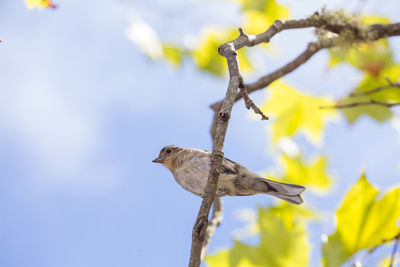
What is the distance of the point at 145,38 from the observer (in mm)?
3426

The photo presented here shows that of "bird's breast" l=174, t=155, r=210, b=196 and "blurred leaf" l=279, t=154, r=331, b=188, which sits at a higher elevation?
"blurred leaf" l=279, t=154, r=331, b=188

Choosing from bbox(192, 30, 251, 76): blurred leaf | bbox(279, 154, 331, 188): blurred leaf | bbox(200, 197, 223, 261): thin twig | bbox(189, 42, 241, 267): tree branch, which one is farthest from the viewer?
bbox(192, 30, 251, 76): blurred leaf

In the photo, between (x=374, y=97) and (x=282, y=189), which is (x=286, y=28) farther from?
(x=374, y=97)

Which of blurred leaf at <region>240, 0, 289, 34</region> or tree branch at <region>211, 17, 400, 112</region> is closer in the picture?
tree branch at <region>211, 17, 400, 112</region>

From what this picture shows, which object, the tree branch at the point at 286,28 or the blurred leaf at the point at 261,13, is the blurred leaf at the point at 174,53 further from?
the tree branch at the point at 286,28

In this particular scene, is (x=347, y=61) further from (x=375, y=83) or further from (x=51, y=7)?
(x=51, y=7)

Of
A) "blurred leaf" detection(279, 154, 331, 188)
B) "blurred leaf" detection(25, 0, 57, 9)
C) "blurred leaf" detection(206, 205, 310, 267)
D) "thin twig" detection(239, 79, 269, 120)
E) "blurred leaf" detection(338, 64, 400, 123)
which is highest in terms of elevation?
"blurred leaf" detection(338, 64, 400, 123)

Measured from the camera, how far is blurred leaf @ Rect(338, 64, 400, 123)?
3011 millimetres

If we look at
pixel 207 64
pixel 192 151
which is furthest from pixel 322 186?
pixel 207 64

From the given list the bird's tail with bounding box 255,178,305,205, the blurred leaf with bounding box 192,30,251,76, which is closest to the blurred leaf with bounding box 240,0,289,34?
the blurred leaf with bounding box 192,30,251,76

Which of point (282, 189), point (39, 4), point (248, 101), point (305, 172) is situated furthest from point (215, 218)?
point (39, 4)

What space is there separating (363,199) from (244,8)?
1788 mm

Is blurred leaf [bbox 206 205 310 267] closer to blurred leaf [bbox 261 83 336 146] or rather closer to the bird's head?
the bird's head

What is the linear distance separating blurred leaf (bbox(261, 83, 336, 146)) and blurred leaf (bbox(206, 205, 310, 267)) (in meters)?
1.58
